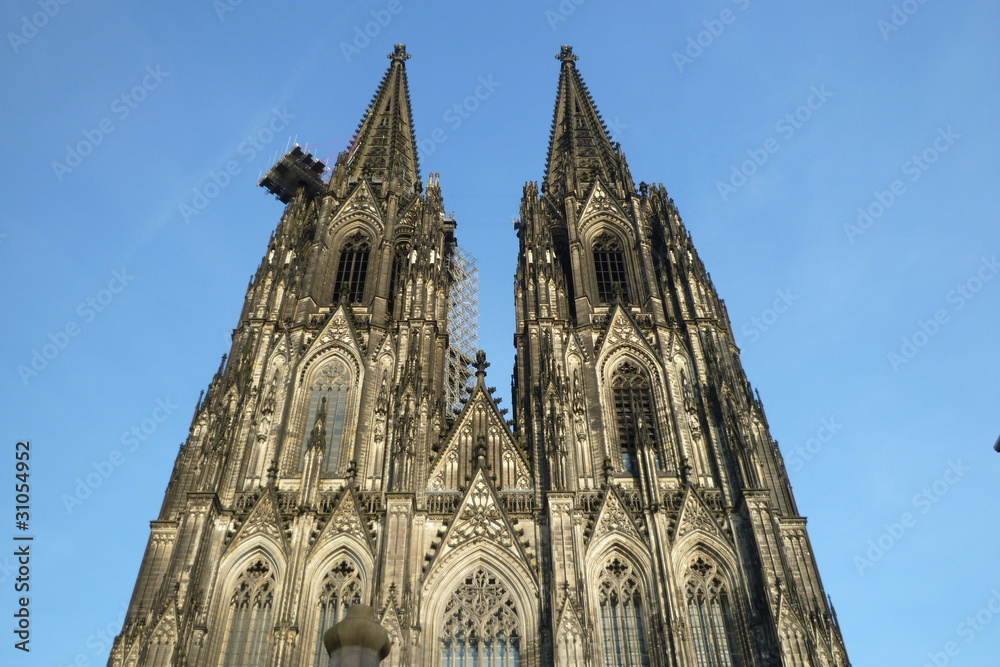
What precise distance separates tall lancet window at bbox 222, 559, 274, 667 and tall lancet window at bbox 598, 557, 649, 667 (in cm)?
929

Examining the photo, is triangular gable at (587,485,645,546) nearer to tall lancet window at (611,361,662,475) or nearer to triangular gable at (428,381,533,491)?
tall lancet window at (611,361,662,475)


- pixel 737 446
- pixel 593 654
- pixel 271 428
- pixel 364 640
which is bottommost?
pixel 364 640

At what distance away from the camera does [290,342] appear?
32781 mm

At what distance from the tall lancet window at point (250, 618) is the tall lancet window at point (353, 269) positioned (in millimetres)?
12325

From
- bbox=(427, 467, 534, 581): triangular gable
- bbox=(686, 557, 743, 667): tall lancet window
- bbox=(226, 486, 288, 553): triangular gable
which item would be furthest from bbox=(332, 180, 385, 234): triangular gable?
bbox=(686, 557, 743, 667): tall lancet window

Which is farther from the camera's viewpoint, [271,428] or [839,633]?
[271,428]

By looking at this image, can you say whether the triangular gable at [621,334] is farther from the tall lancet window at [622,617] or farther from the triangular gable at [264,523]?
the triangular gable at [264,523]

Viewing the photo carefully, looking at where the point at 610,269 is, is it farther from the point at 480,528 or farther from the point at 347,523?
the point at 347,523

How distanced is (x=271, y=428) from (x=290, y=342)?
3998 mm

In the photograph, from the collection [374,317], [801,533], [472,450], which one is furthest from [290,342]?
[801,533]

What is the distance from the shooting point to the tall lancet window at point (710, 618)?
24297 mm

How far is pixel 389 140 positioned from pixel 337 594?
86.3ft

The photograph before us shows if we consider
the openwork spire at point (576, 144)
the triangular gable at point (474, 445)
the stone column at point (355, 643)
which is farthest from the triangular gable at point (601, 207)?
the stone column at point (355, 643)

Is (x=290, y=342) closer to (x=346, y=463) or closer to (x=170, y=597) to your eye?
(x=346, y=463)
